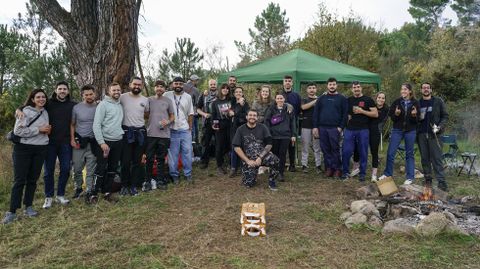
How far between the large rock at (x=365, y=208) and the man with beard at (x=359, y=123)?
1.87 m

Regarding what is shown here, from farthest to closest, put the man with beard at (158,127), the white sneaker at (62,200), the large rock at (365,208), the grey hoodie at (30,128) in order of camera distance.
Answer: the man with beard at (158,127) → the white sneaker at (62,200) → the large rock at (365,208) → the grey hoodie at (30,128)

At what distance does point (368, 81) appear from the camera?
27.1ft

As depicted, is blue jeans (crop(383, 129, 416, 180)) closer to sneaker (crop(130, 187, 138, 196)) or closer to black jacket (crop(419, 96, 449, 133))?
black jacket (crop(419, 96, 449, 133))

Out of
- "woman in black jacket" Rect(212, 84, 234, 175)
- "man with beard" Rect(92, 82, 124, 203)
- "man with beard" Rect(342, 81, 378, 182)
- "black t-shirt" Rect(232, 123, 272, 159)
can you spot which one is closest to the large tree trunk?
"man with beard" Rect(92, 82, 124, 203)

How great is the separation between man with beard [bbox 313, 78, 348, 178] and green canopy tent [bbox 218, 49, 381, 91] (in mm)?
1239

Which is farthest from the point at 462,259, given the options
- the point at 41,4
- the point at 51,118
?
the point at 41,4

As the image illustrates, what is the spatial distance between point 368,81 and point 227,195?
4.51 metres

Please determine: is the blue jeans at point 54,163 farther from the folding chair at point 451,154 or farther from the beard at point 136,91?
the folding chair at point 451,154

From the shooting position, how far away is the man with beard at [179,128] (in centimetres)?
600

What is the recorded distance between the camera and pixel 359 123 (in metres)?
6.34

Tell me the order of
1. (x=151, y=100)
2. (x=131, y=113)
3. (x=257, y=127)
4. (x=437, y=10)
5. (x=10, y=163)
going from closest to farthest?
1. (x=131, y=113)
2. (x=151, y=100)
3. (x=257, y=127)
4. (x=10, y=163)
5. (x=437, y=10)

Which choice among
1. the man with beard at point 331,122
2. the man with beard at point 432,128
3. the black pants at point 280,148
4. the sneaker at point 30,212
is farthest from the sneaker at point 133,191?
the man with beard at point 432,128

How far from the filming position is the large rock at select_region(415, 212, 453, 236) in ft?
12.8

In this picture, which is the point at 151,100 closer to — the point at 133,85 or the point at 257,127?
the point at 133,85
